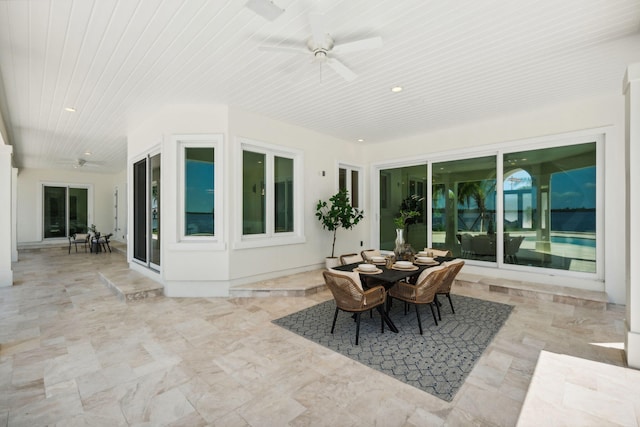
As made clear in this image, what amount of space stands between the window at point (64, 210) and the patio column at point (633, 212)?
612 inches

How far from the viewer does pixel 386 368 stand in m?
2.59

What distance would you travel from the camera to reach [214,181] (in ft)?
15.8

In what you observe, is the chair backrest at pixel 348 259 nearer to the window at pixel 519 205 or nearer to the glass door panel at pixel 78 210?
the window at pixel 519 205

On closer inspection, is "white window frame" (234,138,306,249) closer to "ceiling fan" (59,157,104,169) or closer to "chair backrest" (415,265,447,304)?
"chair backrest" (415,265,447,304)

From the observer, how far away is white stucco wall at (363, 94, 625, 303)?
168 inches

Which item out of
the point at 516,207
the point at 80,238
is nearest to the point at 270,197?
the point at 516,207

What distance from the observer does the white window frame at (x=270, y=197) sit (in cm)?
491

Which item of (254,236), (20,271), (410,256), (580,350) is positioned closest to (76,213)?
(20,271)

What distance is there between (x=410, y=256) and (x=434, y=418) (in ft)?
7.56

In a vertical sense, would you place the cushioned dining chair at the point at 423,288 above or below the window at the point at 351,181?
below

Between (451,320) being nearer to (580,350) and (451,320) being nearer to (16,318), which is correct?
(580,350)

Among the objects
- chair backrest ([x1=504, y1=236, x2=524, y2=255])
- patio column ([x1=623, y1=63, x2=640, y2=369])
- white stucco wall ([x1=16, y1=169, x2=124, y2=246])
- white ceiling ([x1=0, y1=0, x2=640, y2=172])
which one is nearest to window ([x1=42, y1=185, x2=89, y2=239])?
white stucco wall ([x1=16, y1=169, x2=124, y2=246])

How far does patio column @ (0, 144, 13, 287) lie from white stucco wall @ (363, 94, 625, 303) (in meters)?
8.85

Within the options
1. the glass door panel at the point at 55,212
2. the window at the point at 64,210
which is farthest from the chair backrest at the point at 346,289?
the glass door panel at the point at 55,212
